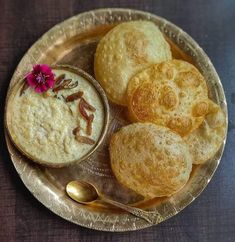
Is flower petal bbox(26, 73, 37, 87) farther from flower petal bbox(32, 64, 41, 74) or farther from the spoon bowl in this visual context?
the spoon bowl

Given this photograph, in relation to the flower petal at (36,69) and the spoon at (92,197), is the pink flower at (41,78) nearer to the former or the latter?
the flower petal at (36,69)

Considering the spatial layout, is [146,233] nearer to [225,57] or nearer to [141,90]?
[141,90]

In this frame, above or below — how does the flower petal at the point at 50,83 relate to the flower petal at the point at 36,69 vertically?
below

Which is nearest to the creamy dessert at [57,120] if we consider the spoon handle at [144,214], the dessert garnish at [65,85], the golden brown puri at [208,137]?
the dessert garnish at [65,85]

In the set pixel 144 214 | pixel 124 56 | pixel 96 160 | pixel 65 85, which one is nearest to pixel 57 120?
pixel 65 85

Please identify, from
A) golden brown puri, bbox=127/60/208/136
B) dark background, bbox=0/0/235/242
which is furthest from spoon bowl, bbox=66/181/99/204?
golden brown puri, bbox=127/60/208/136

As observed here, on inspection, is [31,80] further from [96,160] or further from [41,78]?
[96,160]
